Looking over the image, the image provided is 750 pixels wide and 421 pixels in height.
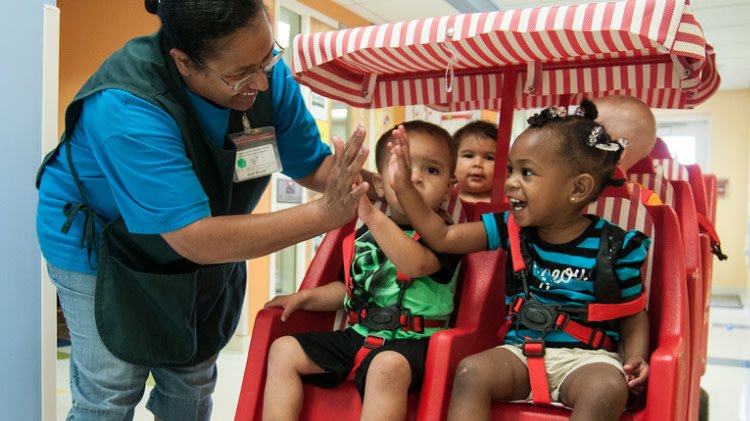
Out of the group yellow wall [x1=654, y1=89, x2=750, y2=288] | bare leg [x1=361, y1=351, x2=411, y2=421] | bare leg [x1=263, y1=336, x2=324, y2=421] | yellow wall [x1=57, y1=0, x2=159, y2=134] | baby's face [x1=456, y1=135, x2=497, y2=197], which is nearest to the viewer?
bare leg [x1=361, y1=351, x2=411, y2=421]

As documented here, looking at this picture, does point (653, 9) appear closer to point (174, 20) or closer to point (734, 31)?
point (174, 20)

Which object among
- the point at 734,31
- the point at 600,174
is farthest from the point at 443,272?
the point at 734,31

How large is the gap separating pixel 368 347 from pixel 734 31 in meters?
6.34

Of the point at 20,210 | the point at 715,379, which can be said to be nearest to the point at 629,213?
the point at 20,210

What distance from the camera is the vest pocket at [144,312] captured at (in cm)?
146

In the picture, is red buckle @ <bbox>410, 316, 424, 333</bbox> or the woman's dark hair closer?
the woman's dark hair

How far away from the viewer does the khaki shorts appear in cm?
141

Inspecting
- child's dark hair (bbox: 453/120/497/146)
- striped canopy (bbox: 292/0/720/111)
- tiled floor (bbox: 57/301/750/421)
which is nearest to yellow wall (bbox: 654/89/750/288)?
tiled floor (bbox: 57/301/750/421)

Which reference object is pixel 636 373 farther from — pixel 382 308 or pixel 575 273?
pixel 382 308

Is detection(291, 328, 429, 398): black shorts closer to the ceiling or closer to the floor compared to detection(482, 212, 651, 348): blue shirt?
closer to the floor

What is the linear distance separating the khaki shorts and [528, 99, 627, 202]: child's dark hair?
360 mm

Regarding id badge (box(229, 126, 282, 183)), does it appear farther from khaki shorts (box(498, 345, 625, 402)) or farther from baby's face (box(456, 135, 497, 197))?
baby's face (box(456, 135, 497, 197))

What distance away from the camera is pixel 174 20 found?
51.5 inches

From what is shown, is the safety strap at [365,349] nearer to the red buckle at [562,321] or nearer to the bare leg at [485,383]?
the bare leg at [485,383]
